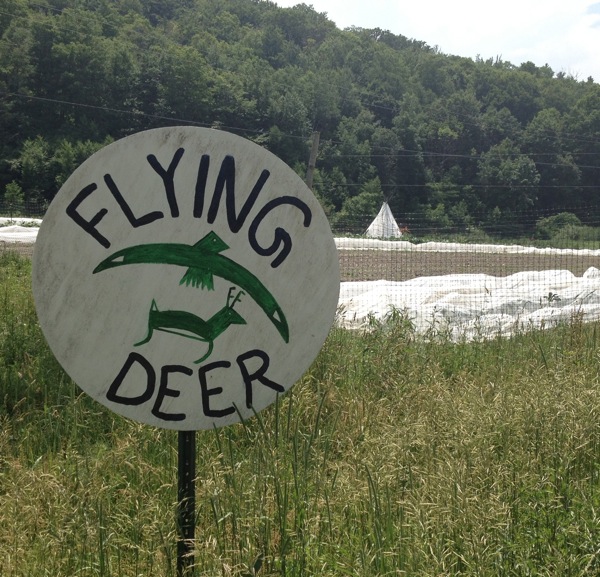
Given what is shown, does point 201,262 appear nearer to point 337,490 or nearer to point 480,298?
point 337,490

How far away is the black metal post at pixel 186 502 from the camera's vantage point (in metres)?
→ 2.53

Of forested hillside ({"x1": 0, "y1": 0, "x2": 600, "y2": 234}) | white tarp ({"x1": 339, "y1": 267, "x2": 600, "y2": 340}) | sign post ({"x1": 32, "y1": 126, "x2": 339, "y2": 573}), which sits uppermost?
forested hillside ({"x1": 0, "y1": 0, "x2": 600, "y2": 234})

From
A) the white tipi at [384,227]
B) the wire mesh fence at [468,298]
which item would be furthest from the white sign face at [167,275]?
the white tipi at [384,227]

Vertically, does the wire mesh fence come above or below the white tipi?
below

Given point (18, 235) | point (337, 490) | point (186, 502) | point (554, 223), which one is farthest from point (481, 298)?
point (554, 223)

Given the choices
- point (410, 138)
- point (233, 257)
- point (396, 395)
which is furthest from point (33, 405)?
point (410, 138)

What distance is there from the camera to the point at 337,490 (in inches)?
123

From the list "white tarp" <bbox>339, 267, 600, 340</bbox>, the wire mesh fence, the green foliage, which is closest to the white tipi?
the green foliage

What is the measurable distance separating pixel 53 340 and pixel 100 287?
0.73ft

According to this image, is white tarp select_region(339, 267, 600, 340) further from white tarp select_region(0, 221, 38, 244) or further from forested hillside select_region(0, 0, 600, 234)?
forested hillside select_region(0, 0, 600, 234)

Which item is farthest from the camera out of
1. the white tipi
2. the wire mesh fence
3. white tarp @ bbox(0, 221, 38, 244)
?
the white tipi

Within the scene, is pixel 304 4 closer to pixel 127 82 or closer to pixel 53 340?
pixel 127 82

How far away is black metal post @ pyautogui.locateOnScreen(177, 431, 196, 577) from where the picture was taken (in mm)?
2527

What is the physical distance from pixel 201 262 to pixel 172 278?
A: 0.34ft
